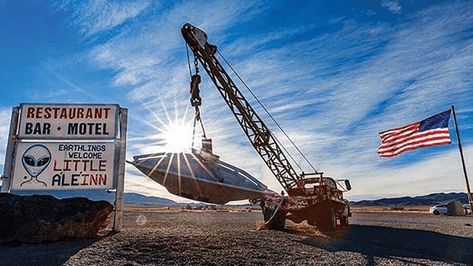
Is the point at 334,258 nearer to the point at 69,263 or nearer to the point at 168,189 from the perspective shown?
the point at 69,263

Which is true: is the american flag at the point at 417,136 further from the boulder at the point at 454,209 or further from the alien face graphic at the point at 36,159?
the boulder at the point at 454,209

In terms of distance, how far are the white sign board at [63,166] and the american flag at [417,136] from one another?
65.7ft

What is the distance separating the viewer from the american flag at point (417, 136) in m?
23.7

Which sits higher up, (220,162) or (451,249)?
(220,162)

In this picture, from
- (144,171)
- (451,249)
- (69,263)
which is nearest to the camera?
(69,263)

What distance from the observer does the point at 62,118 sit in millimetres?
14641

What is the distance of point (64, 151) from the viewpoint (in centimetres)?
1433

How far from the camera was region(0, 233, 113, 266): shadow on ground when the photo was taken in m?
8.96

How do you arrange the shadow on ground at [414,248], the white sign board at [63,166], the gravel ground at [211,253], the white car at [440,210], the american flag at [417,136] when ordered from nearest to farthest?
1. the gravel ground at [211,253]
2. the shadow on ground at [414,248]
3. the white sign board at [63,166]
4. the american flag at [417,136]
5. the white car at [440,210]

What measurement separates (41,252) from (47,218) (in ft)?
6.66

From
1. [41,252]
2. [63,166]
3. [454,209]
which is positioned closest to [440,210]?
[454,209]

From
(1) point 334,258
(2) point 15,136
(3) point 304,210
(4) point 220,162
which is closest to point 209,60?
(4) point 220,162

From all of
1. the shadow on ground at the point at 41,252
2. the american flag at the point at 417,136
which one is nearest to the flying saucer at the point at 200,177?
the shadow on ground at the point at 41,252

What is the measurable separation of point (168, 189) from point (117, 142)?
12.4 feet
